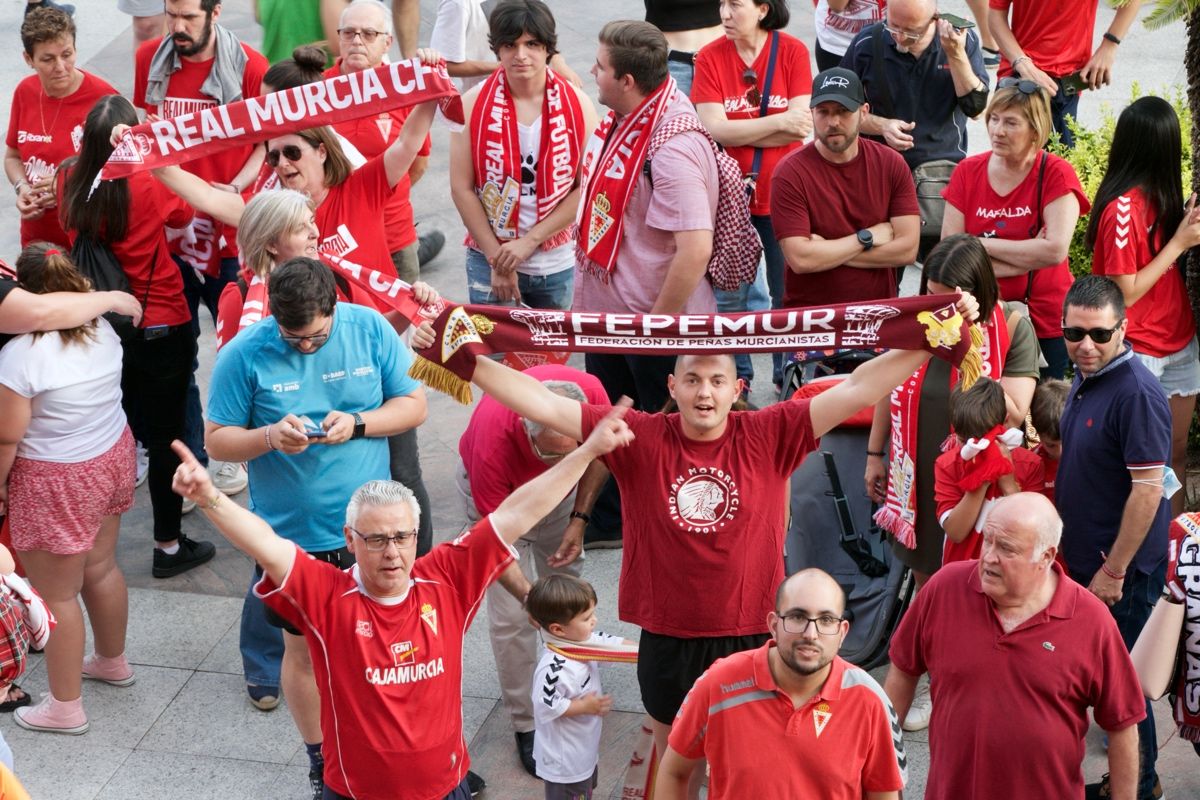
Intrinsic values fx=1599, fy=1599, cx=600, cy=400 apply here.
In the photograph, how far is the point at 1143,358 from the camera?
6.69 m

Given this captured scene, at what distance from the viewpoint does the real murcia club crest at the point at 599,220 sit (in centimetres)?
685

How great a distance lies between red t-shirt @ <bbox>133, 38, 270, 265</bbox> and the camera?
25.2ft

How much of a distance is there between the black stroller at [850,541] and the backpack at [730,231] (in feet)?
1.98

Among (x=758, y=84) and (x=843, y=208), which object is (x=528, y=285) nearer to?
(x=758, y=84)

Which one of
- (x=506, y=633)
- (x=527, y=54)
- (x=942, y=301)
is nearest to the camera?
(x=942, y=301)

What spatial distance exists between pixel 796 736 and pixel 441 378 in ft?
5.49

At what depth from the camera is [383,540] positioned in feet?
15.4

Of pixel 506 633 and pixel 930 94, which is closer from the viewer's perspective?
pixel 506 633

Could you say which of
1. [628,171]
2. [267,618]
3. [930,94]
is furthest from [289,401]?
[930,94]

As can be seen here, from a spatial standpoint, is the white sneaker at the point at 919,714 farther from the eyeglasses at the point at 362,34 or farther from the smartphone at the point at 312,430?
the eyeglasses at the point at 362,34

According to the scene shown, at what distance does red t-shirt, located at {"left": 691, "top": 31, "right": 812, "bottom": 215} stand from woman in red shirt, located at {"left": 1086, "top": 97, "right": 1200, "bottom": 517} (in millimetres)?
1847

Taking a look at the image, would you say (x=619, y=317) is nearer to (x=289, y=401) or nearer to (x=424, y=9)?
(x=289, y=401)

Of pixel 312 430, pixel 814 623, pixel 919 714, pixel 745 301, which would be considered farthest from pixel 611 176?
pixel 814 623

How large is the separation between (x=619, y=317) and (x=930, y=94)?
3.23 metres
